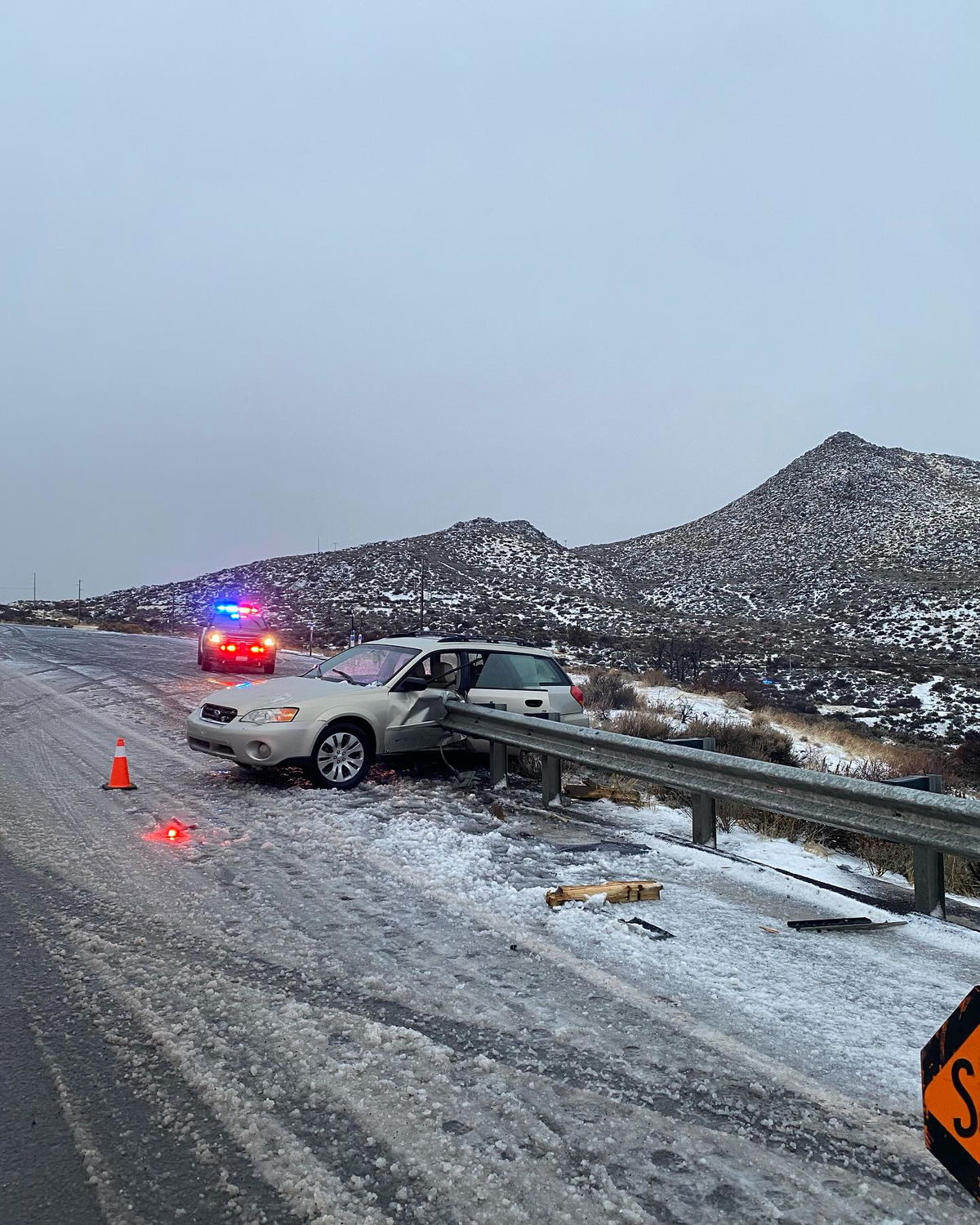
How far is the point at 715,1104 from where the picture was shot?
128 inches

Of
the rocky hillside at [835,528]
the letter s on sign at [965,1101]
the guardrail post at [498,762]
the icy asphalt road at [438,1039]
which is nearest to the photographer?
the letter s on sign at [965,1101]

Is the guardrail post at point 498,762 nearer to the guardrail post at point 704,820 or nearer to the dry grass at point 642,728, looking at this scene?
the guardrail post at point 704,820

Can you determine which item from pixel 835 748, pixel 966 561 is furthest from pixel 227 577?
pixel 835 748

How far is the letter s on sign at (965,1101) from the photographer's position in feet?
5.78

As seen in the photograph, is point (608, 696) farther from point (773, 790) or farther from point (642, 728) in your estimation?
point (773, 790)

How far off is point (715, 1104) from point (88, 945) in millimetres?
3190

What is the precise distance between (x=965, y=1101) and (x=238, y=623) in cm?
2393

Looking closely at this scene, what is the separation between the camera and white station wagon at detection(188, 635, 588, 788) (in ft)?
28.5

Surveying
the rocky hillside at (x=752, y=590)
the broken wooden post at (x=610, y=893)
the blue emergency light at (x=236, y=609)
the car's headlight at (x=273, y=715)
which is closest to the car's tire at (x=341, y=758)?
the car's headlight at (x=273, y=715)

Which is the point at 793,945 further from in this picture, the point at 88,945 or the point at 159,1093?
the point at 88,945

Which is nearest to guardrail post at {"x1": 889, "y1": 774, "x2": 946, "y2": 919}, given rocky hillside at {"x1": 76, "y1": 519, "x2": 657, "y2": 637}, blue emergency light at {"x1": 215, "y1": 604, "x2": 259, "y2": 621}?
blue emergency light at {"x1": 215, "y1": 604, "x2": 259, "y2": 621}

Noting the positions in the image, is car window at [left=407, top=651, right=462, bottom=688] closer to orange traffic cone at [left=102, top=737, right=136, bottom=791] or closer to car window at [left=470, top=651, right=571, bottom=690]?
car window at [left=470, top=651, right=571, bottom=690]

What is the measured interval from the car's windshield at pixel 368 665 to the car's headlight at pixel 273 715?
110 cm

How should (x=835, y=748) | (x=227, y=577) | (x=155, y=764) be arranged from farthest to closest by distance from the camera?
1. (x=227, y=577)
2. (x=835, y=748)
3. (x=155, y=764)
